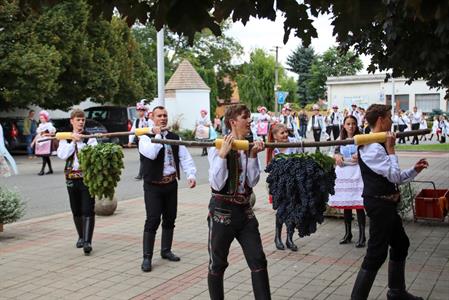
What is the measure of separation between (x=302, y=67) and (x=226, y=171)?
85.9 metres

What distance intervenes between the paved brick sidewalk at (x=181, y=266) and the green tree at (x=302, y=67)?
76.7 metres

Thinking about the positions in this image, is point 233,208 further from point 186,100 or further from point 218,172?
point 186,100

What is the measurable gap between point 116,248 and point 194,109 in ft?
92.2

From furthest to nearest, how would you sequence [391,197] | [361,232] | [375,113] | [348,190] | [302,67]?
[302,67]
[348,190]
[361,232]
[375,113]
[391,197]

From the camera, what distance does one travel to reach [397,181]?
507 centimetres

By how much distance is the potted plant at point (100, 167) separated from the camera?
726 cm

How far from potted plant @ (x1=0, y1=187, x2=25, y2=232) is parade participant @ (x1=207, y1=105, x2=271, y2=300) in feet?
16.1

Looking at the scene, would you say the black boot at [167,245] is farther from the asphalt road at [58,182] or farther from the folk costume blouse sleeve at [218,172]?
the asphalt road at [58,182]

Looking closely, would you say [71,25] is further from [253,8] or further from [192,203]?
[253,8]

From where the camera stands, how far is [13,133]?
24.5 meters

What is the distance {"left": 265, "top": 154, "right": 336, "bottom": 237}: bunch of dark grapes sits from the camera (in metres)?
4.87

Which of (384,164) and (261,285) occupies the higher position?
(384,164)

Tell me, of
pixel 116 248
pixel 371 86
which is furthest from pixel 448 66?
pixel 371 86

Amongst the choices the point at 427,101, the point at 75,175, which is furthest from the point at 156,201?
the point at 427,101
